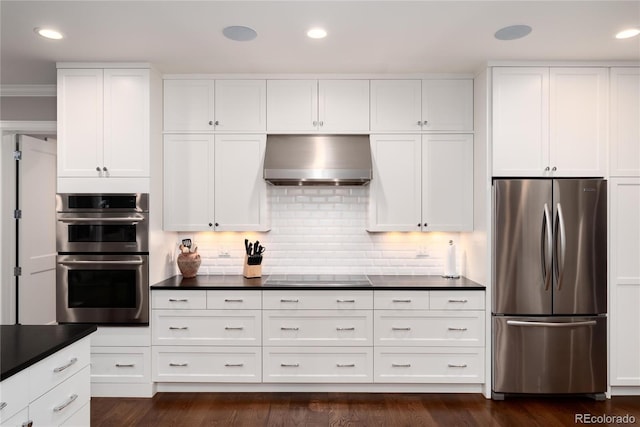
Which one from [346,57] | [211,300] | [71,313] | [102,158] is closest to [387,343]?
[211,300]

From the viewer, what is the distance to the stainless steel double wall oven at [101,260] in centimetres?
345

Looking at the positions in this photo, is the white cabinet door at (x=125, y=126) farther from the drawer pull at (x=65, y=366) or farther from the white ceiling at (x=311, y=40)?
the drawer pull at (x=65, y=366)

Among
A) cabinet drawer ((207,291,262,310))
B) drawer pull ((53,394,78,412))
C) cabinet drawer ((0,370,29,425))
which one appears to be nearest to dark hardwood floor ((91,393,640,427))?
cabinet drawer ((207,291,262,310))

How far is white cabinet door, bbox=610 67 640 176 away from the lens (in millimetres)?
3443

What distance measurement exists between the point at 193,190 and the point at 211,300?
100 cm

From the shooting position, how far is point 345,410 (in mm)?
3260

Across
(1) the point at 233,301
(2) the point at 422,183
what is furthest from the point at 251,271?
(2) the point at 422,183

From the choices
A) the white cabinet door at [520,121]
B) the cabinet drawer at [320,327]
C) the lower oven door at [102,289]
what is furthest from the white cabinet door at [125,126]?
the white cabinet door at [520,121]

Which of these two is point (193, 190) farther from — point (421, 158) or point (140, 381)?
point (421, 158)

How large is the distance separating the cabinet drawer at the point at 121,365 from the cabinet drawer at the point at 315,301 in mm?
1089

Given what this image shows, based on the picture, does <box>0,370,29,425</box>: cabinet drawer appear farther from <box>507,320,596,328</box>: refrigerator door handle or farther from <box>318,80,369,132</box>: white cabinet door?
<box>507,320,596,328</box>: refrigerator door handle

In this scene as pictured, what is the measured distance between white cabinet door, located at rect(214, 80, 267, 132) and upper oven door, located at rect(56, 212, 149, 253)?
1136mm

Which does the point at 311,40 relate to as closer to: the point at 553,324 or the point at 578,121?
the point at 578,121

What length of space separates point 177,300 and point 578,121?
11.8 ft
